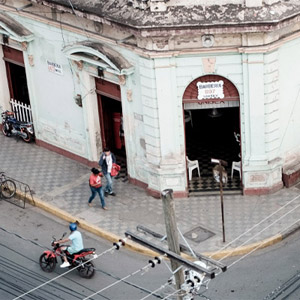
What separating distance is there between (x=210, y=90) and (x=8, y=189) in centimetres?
734

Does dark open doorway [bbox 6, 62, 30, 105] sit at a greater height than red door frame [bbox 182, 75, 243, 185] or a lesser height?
lesser

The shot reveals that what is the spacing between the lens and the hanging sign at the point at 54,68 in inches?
1192

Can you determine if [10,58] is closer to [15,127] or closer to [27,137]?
[15,127]

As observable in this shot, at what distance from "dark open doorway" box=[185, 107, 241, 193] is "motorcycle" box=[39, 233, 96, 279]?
5166 millimetres

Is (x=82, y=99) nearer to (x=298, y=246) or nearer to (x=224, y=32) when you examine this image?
(x=224, y=32)

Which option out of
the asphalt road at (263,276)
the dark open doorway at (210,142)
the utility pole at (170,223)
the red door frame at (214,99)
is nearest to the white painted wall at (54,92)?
→ the dark open doorway at (210,142)

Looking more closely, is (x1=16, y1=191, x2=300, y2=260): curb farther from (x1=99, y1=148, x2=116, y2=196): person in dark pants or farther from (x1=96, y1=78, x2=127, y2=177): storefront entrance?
(x1=96, y1=78, x2=127, y2=177): storefront entrance

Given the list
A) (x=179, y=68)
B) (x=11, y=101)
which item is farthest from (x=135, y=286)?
(x=11, y=101)

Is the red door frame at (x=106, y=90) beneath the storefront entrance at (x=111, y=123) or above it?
above

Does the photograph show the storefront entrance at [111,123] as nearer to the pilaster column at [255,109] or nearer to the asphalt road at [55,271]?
the asphalt road at [55,271]

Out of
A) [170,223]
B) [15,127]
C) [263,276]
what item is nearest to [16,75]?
[15,127]

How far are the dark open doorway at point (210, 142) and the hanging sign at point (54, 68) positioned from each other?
4791 mm

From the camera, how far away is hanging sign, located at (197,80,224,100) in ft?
88.4

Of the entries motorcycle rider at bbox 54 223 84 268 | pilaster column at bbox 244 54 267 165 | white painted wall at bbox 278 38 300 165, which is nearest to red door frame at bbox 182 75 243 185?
pilaster column at bbox 244 54 267 165
